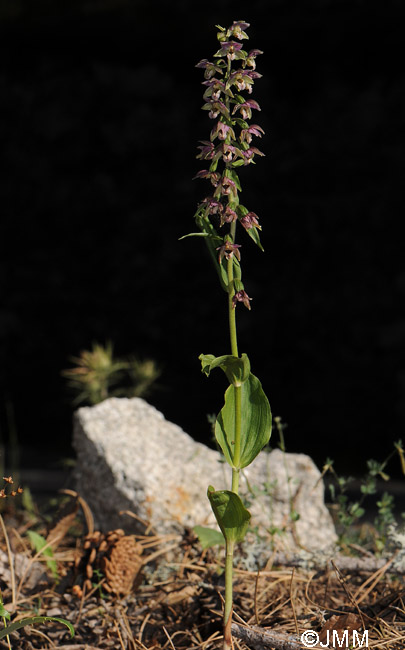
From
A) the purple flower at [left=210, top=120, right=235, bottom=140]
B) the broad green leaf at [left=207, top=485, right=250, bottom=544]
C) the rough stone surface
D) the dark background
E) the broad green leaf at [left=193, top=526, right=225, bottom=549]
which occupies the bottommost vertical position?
the broad green leaf at [left=193, top=526, right=225, bottom=549]

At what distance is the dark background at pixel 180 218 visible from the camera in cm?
307

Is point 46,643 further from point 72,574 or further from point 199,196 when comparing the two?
point 199,196

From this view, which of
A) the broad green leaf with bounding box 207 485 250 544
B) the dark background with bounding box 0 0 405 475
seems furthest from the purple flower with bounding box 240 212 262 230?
the dark background with bounding box 0 0 405 475

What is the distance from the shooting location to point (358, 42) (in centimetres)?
328

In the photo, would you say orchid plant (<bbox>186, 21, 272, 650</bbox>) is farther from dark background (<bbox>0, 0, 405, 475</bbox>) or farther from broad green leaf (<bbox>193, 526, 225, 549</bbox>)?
dark background (<bbox>0, 0, 405, 475</bbox>)

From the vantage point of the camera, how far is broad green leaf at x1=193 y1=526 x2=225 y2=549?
44.6 inches

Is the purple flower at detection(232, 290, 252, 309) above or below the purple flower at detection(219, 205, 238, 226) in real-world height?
below

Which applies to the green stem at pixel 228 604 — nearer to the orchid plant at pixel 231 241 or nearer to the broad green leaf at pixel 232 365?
the orchid plant at pixel 231 241

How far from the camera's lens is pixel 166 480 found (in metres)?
1.35

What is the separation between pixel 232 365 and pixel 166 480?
0.53 metres

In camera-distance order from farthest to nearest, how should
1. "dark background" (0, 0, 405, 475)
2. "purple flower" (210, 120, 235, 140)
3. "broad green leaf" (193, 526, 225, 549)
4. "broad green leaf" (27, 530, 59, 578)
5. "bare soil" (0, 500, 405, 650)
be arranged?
1. "dark background" (0, 0, 405, 475)
2. "broad green leaf" (27, 530, 59, 578)
3. "broad green leaf" (193, 526, 225, 549)
4. "bare soil" (0, 500, 405, 650)
5. "purple flower" (210, 120, 235, 140)

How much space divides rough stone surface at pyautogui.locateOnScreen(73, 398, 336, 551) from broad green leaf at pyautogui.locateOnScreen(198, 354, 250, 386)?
44cm

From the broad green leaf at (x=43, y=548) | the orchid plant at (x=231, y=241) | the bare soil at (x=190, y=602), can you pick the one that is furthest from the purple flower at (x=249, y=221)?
the broad green leaf at (x=43, y=548)

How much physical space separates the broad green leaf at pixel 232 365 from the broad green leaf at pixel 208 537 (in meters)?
0.36
